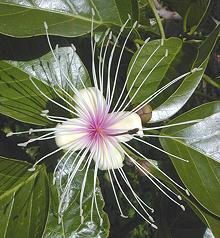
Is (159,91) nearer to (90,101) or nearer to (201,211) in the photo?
(90,101)

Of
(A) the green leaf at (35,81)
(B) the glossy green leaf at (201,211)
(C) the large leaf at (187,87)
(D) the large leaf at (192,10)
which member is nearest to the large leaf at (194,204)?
(B) the glossy green leaf at (201,211)

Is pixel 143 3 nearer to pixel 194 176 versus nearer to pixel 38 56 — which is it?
pixel 38 56

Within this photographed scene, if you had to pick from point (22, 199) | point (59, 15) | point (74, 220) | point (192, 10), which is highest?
point (59, 15)

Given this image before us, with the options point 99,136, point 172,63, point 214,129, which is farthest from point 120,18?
point 214,129

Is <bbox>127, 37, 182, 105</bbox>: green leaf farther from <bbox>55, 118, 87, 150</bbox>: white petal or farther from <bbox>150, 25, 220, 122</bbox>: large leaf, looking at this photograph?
<bbox>55, 118, 87, 150</bbox>: white petal

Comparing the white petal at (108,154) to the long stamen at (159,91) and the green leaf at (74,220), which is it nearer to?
the long stamen at (159,91)

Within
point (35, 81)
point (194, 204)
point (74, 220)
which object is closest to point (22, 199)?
point (74, 220)

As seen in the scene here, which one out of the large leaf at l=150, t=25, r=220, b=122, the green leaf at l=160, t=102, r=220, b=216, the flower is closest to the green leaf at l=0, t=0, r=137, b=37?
the flower
